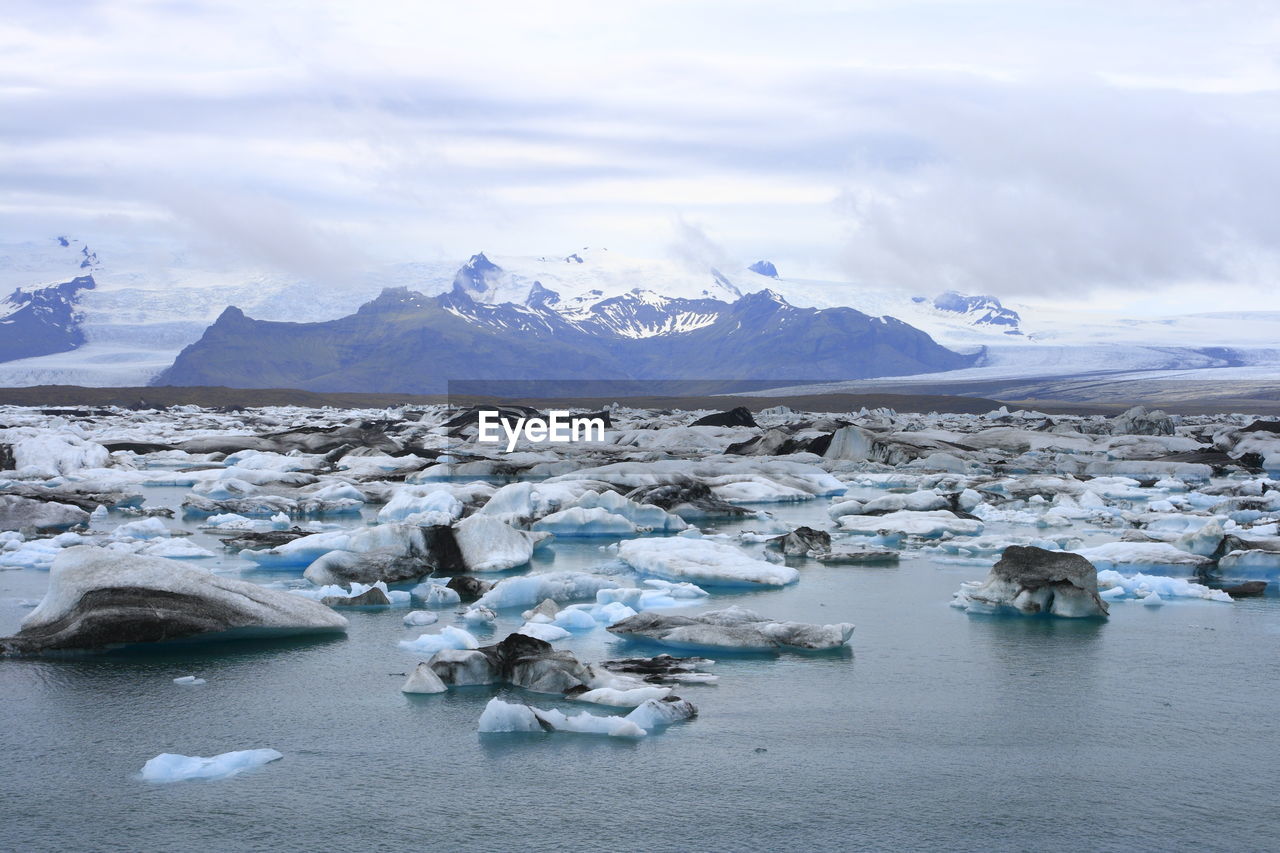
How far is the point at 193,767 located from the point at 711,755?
9.17ft

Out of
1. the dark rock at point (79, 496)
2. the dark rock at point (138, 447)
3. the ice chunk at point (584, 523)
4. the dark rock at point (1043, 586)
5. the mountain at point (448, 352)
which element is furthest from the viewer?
the mountain at point (448, 352)

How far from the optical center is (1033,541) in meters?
14.3

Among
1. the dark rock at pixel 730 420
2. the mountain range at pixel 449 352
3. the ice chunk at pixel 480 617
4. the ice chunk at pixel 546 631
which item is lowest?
the ice chunk at pixel 480 617

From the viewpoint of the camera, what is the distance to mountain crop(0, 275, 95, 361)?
15200 centimetres

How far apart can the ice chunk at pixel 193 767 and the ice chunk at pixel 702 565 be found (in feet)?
20.3

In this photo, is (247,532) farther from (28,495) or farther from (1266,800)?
(1266,800)

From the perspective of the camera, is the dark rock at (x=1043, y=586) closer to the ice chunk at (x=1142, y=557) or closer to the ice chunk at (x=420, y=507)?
the ice chunk at (x=1142, y=557)

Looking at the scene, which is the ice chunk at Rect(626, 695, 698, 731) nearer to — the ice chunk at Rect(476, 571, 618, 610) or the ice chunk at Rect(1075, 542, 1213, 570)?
the ice chunk at Rect(476, 571, 618, 610)

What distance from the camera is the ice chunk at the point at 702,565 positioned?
458 inches

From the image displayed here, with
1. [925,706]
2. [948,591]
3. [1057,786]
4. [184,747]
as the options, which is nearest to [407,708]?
[184,747]

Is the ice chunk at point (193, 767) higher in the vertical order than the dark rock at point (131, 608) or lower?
lower

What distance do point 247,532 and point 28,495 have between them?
4904 millimetres

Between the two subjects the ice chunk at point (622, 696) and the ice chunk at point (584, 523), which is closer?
the ice chunk at point (622, 696)

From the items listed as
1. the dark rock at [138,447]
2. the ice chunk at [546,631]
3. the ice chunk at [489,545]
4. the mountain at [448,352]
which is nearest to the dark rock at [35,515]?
the ice chunk at [489,545]
